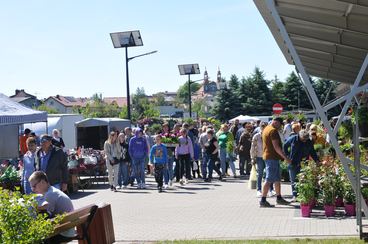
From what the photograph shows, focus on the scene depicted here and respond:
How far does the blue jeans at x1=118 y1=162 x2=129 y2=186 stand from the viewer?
59.8 feet

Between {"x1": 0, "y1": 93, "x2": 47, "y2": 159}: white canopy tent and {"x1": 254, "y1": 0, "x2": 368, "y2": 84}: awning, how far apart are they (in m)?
9.46

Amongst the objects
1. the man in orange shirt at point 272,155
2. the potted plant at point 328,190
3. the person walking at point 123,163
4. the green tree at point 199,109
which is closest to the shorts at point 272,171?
the man in orange shirt at point 272,155

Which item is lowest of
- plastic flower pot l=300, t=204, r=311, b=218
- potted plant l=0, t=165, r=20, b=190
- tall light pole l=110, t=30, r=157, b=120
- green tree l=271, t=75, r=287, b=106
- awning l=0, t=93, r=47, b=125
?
plastic flower pot l=300, t=204, r=311, b=218

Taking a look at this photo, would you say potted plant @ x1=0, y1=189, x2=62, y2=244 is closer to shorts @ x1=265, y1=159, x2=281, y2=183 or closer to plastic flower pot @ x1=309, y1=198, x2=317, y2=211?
plastic flower pot @ x1=309, y1=198, x2=317, y2=211

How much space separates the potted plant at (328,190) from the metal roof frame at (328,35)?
1448mm

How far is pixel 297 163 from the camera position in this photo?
12859 millimetres

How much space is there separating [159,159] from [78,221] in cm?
952

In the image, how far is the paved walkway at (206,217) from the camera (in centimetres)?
993

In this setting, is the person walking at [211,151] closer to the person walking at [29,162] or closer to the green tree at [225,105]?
the person walking at [29,162]

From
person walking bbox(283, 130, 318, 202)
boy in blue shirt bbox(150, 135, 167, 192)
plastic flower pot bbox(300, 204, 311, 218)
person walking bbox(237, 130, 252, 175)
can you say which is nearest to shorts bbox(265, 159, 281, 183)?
person walking bbox(283, 130, 318, 202)

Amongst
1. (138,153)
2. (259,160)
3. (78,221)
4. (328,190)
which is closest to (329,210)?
(328,190)

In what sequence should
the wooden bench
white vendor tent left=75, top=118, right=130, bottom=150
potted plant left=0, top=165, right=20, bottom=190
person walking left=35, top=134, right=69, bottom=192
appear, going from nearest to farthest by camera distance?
the wooden bench
person walking left=35, top=134, right=69, bottom=192
potted plant left=0, top=165, right=20, bottom=190
white vendor tent left=75, top=118, right=130, bottom=150

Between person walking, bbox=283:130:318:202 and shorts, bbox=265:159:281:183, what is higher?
person walking, bbox=283:130:318:202

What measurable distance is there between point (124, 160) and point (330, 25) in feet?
34.4
